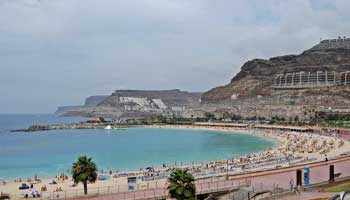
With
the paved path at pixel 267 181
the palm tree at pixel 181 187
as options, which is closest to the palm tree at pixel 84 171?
the paved path at pixel 267 181

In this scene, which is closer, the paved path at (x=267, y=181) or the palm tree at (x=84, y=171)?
the paved path at (x=267, y=181)

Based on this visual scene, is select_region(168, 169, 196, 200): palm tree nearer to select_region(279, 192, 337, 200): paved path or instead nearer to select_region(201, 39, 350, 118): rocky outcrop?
select_region(279, 192, 337, 200): paved path

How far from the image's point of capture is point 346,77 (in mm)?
166625

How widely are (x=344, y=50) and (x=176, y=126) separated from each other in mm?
75416

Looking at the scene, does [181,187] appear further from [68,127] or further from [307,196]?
[68,127]

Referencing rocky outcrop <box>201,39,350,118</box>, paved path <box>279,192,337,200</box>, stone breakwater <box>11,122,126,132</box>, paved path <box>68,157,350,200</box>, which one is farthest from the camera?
stone breakwater <box>11,122,126,132</box>

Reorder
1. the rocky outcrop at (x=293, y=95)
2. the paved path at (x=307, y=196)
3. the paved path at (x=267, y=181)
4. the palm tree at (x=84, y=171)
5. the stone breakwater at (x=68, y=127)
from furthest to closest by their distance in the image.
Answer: the stone breakwater at (x=68, y=127)
the rocky outcrop at (x=293, y=95)
the palm tree at (x=84, y=171)
the paved path at (x=267, y=181)
the paved path at (x=307, y=196)

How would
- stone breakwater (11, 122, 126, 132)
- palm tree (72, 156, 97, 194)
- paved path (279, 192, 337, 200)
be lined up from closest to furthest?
1. paved path (279, 192, 337, 200)
2. palm tree (72, 156, 97, 194)
3. stone breakwater (11, 122, 126, 132)

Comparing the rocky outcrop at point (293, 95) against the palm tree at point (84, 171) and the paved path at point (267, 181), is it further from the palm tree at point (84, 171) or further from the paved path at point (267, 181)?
the palm tree at point (84, 171)

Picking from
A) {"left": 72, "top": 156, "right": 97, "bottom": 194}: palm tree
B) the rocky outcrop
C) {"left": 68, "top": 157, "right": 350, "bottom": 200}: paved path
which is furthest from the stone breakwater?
{"left": 72, "top": 156, "right": 97, "bottom": 194}: palm tree

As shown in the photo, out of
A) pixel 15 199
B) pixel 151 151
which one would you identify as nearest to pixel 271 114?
pixel 151 151

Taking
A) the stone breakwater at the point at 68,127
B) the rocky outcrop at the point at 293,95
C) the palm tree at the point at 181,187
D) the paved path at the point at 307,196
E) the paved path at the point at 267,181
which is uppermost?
the rocky outcrop at the point at 293,95

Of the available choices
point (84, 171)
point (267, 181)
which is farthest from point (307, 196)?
point (84, 171)

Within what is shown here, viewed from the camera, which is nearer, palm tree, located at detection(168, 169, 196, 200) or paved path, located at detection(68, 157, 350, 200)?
palm tree, located at detection(168, 169, 196, 200)
